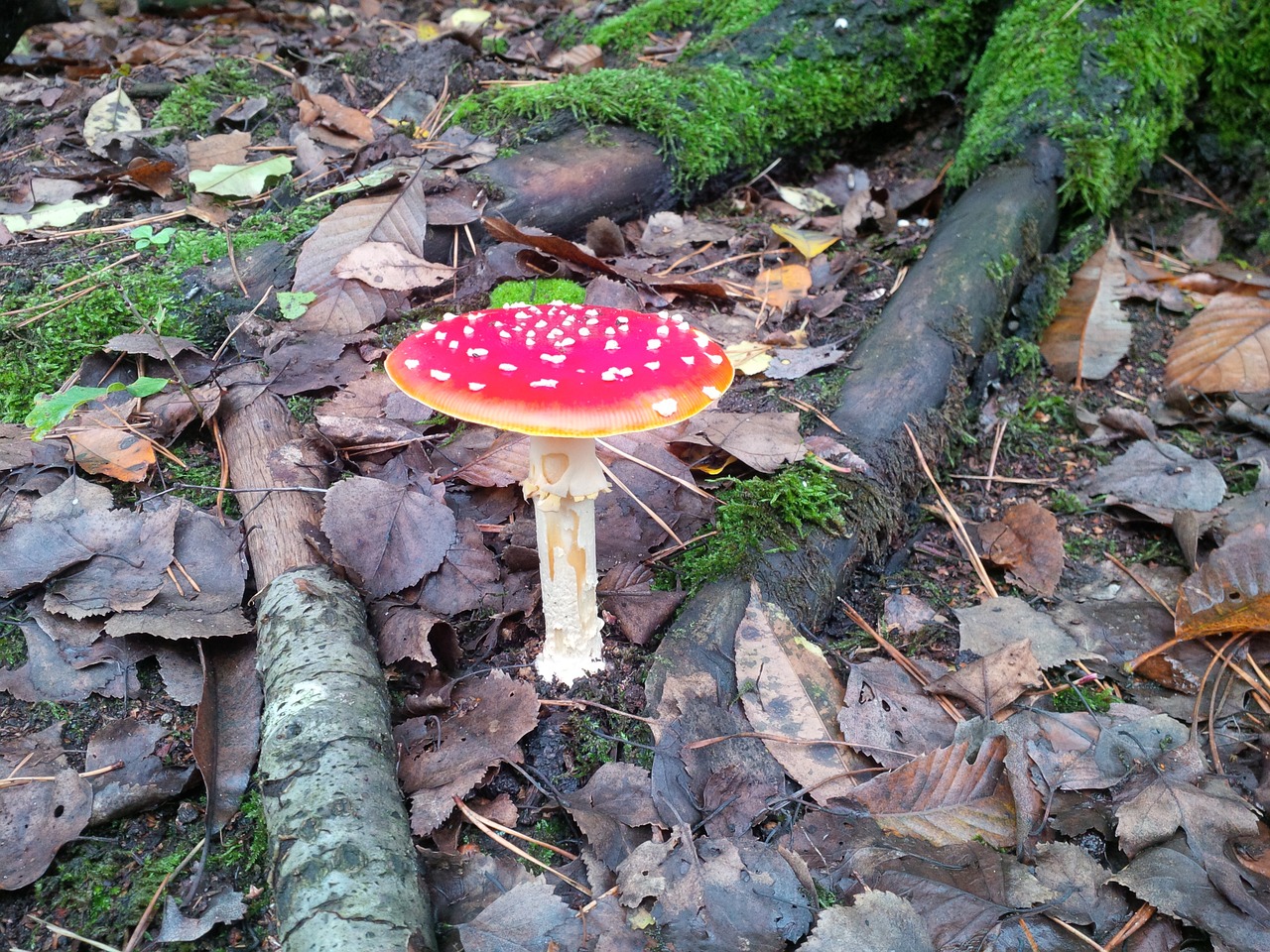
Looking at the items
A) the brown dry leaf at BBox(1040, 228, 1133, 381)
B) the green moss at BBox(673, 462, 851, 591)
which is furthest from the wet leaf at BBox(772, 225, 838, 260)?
the green moss at BBox(673, 462, 851, 591)

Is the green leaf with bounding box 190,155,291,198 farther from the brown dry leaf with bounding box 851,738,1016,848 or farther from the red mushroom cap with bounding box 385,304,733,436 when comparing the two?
the brown dry leaf with bounding box 851,738,1016,848

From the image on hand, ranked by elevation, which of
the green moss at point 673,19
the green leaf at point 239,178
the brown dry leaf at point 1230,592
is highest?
the green moss at point 673,19

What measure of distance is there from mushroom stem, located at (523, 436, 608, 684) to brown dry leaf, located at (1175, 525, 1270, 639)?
6.16 ft

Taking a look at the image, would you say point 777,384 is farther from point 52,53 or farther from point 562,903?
point 52,53

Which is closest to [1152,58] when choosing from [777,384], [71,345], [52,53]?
[777,384]

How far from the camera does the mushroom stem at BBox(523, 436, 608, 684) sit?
2.15m

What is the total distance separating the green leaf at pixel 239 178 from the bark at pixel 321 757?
6.28ft

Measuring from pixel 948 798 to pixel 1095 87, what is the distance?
3.95m

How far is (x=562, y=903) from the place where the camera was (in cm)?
183

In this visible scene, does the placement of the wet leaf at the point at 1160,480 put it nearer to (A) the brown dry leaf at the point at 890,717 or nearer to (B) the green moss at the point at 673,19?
(A) the brown dry leaf at the point at 890,717

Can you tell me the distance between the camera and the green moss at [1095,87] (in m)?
4.20

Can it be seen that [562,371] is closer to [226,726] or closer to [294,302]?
[226,726]

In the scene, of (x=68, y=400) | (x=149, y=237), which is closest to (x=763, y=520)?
(x=68, y=400)

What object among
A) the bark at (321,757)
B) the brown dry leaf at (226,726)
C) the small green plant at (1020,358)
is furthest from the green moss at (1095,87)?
the brown dry leaf at (226,726)
